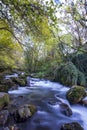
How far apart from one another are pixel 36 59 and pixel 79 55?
9720mm

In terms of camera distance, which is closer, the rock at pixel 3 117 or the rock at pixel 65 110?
the rock at pixel 3 117

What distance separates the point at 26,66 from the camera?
80.5ft

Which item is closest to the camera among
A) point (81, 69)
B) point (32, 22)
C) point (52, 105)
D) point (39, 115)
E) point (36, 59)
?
point (32, 22)

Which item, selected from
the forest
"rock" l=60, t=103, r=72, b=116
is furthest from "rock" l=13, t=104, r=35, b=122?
the forest

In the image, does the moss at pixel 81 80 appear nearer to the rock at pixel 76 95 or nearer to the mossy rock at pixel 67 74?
the mossy rock at pixel 67 74

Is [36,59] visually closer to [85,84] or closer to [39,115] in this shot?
[85,84]

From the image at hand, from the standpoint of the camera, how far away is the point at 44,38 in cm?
539

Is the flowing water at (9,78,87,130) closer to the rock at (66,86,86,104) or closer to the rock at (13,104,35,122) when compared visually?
the rock at (13,104,35,122)

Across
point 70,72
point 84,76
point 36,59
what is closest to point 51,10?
point 70,72

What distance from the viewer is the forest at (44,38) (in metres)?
3.97

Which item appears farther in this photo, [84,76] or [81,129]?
[84,76]

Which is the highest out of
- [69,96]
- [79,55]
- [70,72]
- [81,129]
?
[79,55]

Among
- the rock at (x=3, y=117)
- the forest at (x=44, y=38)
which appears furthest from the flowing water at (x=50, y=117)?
the forest at (x=44, y=38)

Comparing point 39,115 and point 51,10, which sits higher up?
point 51,10
